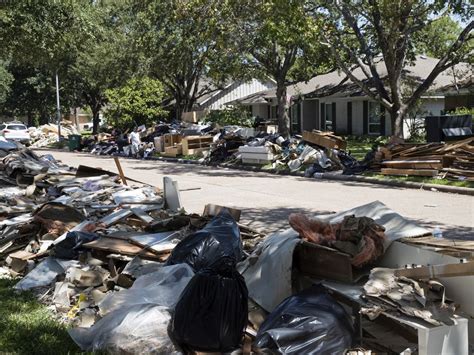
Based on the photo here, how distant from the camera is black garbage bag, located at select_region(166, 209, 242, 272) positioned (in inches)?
214

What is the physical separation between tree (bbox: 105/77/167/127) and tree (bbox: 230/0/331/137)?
10.3m

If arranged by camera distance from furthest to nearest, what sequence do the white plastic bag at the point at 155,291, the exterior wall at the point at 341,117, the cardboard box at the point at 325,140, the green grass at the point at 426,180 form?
the exterior wall at the point at 341,117 < the cardboard box at the point at 325,140 < the green grass at the point at 426,180 < the white plastic bag at the point at 155,291

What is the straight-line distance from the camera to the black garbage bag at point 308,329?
3928 millimetres

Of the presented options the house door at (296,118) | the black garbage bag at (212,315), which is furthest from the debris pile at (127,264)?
the house door at (296,118)

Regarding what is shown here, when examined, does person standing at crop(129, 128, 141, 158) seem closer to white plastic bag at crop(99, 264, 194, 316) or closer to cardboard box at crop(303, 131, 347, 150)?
cardboard box at crop(303, 131, 347, 150)

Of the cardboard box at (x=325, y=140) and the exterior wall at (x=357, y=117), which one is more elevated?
the exterior wall at (x=357, y=117)

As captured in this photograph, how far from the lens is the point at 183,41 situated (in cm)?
3003

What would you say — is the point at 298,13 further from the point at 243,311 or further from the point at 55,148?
the point at 55,148

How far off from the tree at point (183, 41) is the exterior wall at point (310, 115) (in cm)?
710

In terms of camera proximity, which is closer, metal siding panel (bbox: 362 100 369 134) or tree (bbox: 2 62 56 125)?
metal siding panel (bbox: 362 100 369 134)

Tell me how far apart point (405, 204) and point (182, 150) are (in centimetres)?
1650

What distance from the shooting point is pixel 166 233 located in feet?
23.1

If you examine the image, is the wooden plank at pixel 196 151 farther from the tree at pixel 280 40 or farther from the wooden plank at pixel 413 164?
the wooden plank at pixel 413 164

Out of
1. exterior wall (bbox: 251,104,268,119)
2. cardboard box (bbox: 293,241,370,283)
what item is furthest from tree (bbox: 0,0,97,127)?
exterior wall (bbox: 251,104,268,119)
